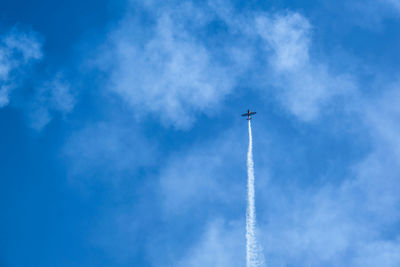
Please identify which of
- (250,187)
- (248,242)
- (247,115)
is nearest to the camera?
(248,242)

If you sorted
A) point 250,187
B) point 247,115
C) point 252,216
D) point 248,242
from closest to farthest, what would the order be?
point 248,242
point 252,216
point 250,187
point 247,115

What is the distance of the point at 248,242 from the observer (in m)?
139

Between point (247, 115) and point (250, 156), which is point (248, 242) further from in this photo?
point (247, 115)

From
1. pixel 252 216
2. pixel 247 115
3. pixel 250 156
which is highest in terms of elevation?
pixel 247 115

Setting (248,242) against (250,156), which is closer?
(248,242)

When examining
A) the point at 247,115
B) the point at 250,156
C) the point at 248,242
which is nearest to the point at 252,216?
the point at 248,242

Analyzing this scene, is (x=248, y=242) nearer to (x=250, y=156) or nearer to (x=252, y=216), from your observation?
(x=252, y=216)

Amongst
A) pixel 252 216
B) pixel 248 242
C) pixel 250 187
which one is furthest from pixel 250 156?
pixel 248 242

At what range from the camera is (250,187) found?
17238 cm

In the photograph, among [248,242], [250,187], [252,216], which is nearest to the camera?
[248,242]

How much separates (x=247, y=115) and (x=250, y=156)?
707 inches

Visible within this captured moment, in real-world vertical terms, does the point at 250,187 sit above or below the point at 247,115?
below

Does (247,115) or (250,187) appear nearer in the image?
(250,187)

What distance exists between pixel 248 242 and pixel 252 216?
58.4 feet
